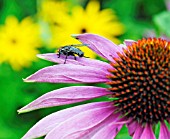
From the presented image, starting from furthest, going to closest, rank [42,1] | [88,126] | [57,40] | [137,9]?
1. [137,9]
2. [42,1]
3. [57,40]
4. [88,126]

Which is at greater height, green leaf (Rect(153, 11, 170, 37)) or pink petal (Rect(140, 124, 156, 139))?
green leaf (Rect(153, 11, 170, 37))

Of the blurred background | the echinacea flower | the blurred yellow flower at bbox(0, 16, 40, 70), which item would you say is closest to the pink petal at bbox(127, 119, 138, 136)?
the echinacea flower

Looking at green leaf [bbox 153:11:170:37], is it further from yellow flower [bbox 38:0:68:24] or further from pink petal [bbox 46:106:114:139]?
pink petal [bbox 46:106:114:139]

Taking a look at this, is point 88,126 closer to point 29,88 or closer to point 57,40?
point 29,88

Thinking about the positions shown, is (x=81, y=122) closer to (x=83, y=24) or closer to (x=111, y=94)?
(x=111, y=94)

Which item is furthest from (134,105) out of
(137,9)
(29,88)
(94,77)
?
(137,9)

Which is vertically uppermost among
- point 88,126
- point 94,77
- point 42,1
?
point 42,1

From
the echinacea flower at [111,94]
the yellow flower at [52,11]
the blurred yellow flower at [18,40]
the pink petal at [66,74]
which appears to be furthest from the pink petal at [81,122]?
the yellow flower at [52,11]
